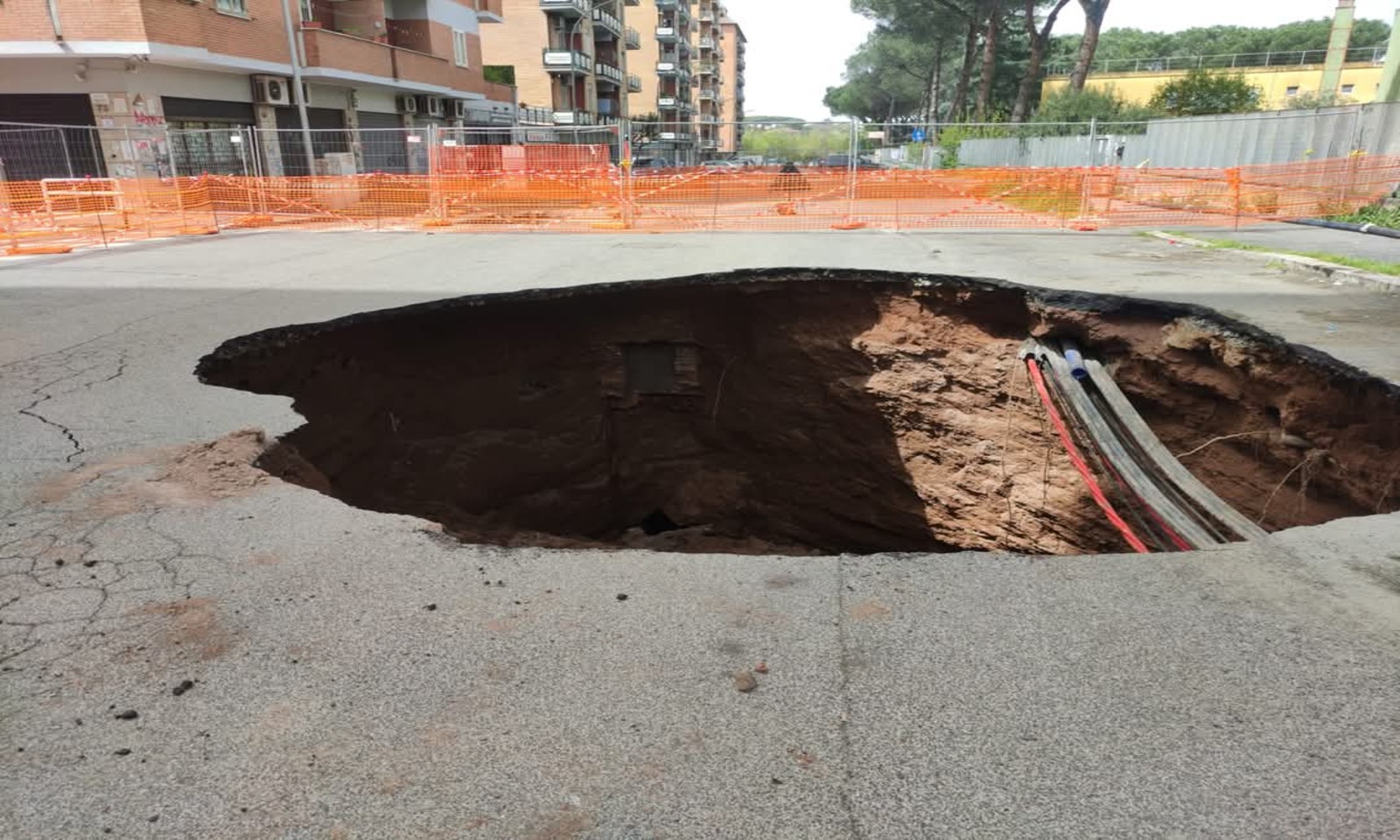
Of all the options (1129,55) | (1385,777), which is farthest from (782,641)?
(1129,55)

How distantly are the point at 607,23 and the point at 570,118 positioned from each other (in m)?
11.4

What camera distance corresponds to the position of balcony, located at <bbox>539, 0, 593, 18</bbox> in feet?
146

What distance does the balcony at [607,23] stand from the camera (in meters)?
52.1

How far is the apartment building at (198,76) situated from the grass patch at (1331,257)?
17.6m

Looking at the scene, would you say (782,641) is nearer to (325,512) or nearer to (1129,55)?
(325,512)

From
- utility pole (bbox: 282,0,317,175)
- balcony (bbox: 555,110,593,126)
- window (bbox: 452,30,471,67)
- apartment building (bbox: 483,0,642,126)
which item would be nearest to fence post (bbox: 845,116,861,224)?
utility pole (bbox: 282,0,317,175)

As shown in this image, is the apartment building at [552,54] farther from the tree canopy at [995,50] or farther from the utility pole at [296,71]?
the utility pole at [296,71]

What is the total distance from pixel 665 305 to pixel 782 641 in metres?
7.26

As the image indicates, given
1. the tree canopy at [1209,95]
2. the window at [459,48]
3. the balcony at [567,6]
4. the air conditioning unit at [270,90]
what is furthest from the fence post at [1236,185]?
the balcony at [567,6]

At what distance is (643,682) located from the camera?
2.41 meters

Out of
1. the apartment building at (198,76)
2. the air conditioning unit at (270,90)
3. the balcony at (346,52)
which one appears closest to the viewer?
the apartment building at (198,76)

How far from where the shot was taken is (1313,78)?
5022cm

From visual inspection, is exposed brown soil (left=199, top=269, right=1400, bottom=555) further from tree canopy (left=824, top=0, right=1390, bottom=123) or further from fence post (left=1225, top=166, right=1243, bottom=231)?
tree canopy (left=824, top=0, right=1390, bottom=123)

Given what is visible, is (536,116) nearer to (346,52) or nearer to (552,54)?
(552,54)
